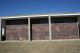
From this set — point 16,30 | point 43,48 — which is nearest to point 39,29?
point 16,30

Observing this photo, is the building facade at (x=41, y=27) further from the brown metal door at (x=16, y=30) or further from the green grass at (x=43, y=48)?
the green grass at (x=43, y=48)

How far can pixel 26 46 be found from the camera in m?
18.8

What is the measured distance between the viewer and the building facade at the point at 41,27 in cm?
2192

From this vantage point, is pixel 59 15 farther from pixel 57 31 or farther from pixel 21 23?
pixel 21 23

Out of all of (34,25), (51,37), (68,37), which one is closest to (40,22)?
(34,25)

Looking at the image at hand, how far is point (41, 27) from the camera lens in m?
22.7

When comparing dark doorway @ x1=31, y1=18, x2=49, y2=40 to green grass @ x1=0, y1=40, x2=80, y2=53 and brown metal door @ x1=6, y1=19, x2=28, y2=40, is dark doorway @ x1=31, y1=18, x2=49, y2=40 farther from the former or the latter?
green grass @ x1=0, y1=40, x2=80, y2=53

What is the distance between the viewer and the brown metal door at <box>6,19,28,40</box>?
2293cm

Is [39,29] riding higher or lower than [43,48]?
higher

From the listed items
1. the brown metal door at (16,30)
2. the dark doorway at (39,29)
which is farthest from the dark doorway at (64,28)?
the brown metal door at (16,30)

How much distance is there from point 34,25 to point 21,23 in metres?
1.74

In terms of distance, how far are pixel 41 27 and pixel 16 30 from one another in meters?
3.34

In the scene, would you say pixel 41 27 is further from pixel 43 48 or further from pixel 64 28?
pixel 43 48

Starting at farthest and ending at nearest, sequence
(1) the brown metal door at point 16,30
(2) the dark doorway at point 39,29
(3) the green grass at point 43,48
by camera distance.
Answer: (1) the brown metal door at point 16,30 → (2) the dark doorway at point 39,29 → (3) the green grass at point 43,48
